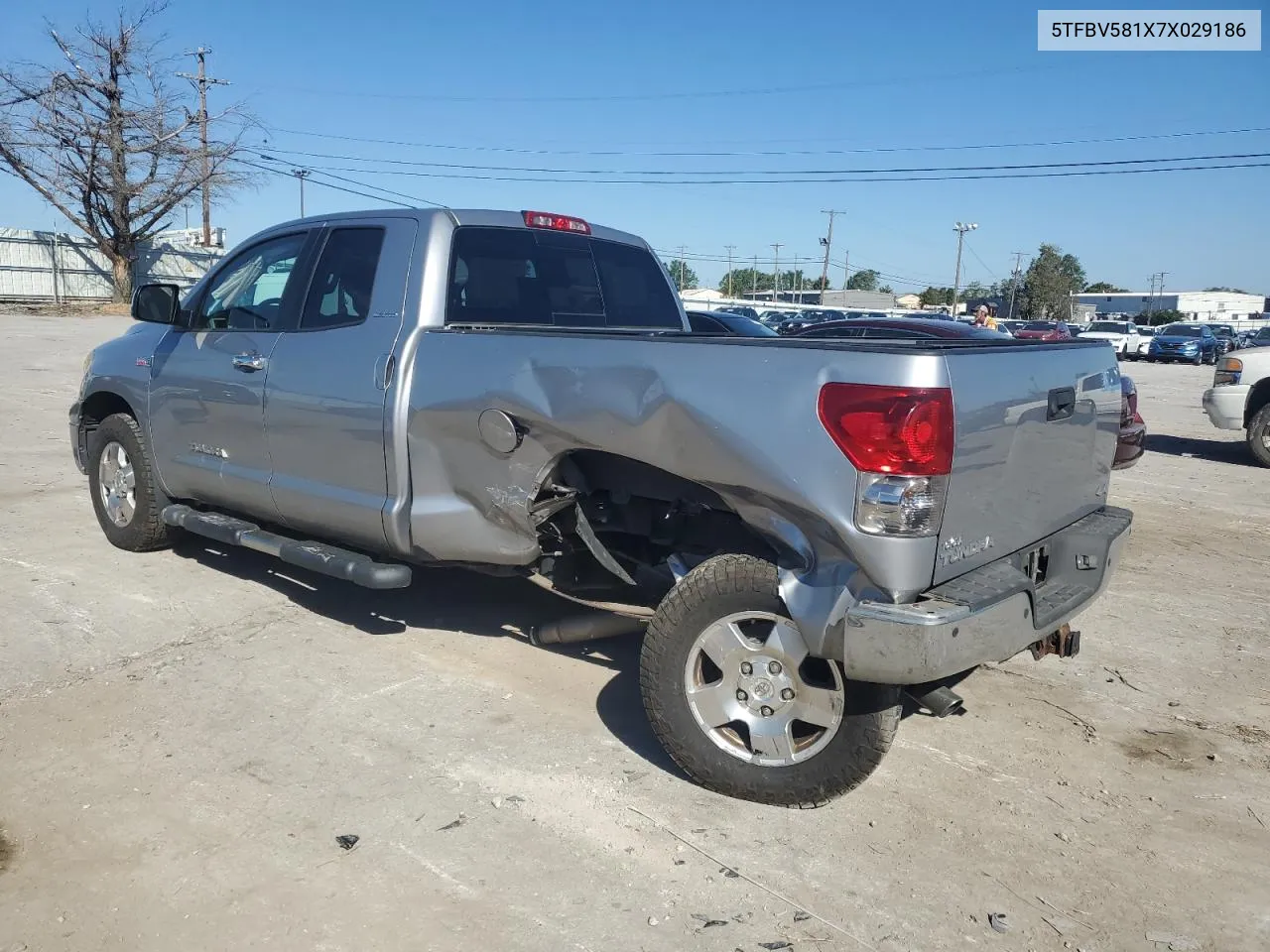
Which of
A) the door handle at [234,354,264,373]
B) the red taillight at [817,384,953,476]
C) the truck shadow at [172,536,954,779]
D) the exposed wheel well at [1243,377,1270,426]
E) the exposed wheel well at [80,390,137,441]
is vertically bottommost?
the truck shadow at [172,536,954,779]

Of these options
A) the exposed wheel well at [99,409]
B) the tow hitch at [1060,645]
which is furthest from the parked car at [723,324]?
the tow hitch at [1060,645]

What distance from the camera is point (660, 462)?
3.60m

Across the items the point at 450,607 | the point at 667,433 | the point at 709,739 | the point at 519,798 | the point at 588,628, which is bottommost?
the point at 519,798

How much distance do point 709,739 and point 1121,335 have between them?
149 feet

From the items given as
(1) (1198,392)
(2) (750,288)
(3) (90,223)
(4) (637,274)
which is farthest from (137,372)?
(2) (750,288)

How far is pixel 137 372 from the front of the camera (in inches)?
239

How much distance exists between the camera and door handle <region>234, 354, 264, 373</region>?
5.16 m

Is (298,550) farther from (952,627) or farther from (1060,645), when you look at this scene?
(1060,645)

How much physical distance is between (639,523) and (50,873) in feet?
7.85

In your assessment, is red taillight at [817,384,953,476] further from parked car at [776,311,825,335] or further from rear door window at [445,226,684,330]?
parked car at [776,311,825,335]

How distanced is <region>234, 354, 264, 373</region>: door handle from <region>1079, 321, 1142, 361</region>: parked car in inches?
1634

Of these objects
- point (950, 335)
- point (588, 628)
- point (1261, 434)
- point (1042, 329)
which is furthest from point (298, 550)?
point (1042, 329)

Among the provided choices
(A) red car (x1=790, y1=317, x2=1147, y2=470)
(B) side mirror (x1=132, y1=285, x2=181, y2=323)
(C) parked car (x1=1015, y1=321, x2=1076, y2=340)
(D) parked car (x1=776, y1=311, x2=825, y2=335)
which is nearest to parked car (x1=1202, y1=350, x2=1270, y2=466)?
(A) red car (x1=790, y1=317, x2=1147, y2=470)

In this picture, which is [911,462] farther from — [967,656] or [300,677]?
[300,677]
